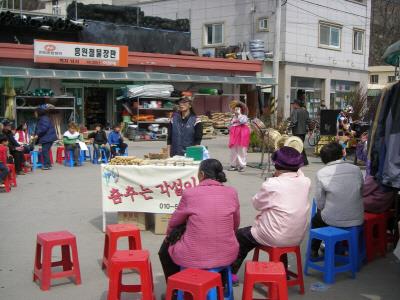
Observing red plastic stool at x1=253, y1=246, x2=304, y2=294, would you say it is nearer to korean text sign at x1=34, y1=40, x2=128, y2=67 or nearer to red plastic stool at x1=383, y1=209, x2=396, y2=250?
red plastic stool at x1=383, y1=209, x2=396, y2=250

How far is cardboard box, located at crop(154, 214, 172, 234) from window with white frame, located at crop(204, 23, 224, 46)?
26.3 meters

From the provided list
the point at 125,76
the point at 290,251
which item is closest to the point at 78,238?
the point at 290,251

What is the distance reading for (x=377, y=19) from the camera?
4891cm

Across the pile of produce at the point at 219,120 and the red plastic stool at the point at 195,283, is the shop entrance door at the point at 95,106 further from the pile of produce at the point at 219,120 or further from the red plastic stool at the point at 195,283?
the red plastic stool at the point at 195,283

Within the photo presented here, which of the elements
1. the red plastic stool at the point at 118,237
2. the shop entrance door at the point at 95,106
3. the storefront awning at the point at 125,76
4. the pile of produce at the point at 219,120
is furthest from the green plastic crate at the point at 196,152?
the pile of produce at the point at 219,120

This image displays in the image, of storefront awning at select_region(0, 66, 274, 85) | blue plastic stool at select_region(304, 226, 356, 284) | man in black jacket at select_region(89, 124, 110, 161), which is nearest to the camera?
blue plastic stool at select_region(304, 226, 356, 284)

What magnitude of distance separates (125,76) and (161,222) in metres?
16.0

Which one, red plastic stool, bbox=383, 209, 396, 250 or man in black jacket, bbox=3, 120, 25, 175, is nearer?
red plastic stool, bbox=383, 209, 396, 250

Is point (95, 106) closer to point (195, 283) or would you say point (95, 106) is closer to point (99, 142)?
point (99, 142)

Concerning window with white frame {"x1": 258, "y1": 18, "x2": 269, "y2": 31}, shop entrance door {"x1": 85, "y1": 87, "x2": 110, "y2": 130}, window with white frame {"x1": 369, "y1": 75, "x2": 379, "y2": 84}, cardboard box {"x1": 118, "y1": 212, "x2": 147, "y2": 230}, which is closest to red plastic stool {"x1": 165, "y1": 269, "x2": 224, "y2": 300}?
cardboard box {"x1": 118, "y1": 212, "x2": 147, "y2": 230}

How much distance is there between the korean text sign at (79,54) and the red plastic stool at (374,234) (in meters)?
17.2

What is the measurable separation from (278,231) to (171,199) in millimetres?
2337

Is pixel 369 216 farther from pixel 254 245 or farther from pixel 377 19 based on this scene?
pixel 377 19

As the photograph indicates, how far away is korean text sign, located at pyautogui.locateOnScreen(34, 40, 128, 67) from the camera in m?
20.6
